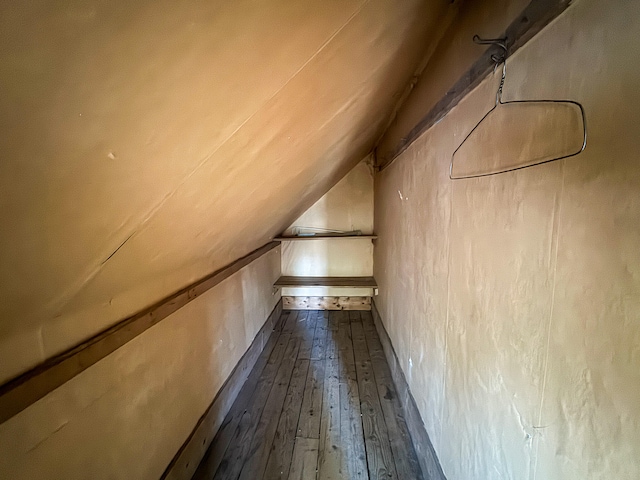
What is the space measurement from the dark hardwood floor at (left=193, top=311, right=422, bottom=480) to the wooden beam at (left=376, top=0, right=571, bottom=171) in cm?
171

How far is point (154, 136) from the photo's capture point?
0.58 metres

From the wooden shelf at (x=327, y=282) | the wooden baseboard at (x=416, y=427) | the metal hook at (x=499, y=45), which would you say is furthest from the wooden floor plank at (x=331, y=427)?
the metal hook at (x=499, y=45)

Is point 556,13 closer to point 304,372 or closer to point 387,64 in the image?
point 387,64

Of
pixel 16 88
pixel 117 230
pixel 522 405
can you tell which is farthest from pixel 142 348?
pixel 522 405

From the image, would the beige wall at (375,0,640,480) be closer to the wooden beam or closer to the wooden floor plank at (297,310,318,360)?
the wooden beam

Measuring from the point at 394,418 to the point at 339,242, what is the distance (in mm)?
2336

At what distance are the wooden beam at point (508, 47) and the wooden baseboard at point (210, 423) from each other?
6.15 feet

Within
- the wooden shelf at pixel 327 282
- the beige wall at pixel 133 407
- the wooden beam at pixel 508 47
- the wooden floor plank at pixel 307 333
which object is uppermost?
the wooden beam at pixel 508 47

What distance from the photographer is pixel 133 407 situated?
1.17 m

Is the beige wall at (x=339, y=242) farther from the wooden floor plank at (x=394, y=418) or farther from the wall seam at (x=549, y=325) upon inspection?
the wall seam at (x=549, y=325)

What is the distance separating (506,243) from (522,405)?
40 cm

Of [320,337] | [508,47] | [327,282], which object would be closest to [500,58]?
[508,47]

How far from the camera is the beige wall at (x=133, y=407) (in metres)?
0.79

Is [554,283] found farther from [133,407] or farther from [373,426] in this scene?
[373,426]
